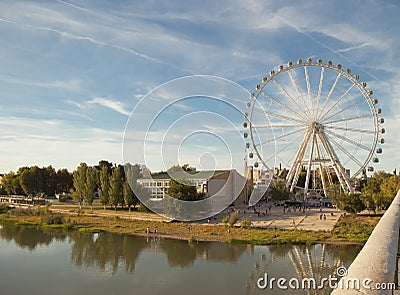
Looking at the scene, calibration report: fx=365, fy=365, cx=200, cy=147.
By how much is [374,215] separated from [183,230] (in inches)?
566

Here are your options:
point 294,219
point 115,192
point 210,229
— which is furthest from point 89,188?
point 294,219

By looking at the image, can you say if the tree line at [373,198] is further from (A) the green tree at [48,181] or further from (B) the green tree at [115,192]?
(A) the green tree at [48,181]

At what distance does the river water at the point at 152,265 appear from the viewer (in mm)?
13047

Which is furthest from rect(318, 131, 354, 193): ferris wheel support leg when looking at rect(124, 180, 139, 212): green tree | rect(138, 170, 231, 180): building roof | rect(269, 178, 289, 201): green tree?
rect(124, 180, 139, 212): green tree

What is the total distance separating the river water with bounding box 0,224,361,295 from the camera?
13.0 metres

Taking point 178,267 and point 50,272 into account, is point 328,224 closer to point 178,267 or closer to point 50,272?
point 178,267

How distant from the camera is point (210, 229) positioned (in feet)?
78.8

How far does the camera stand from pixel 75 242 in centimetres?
2188

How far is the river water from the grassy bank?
0.93 metres

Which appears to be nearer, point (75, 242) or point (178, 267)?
point (178, 267)

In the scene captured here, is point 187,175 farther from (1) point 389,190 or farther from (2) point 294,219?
(1) point 389,190

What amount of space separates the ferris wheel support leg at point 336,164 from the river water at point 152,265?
42.5 ft

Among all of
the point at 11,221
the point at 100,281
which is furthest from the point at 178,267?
the point at 11,221

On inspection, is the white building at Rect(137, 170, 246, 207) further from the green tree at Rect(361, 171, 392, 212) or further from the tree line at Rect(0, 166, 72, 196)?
the tree line at Rect(0, 166, 72, 196)
